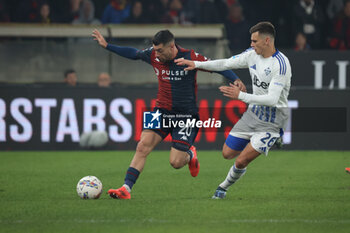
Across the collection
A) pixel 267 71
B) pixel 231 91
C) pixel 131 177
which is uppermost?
pixel 267 71

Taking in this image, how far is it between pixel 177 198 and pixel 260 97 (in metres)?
1.66

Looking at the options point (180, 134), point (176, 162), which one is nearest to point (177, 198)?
point (176, 162)

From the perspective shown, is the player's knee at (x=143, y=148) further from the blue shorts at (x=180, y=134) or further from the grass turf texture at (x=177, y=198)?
the grass turf texture at (x=177, y=198)

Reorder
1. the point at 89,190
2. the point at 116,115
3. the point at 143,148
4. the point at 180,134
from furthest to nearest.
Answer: the point at 116,115
the point at 180,134
the point at 143,148
the point at 89,190

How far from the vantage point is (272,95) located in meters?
8.12

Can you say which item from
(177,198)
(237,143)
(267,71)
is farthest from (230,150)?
(267,71)

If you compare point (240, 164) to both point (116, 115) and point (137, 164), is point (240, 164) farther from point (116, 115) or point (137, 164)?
point (116, 115)

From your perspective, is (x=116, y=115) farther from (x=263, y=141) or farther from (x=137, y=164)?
(x=263, y=141)

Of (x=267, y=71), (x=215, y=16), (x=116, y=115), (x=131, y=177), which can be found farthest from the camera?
(x=215, y=16)

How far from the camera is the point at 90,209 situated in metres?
7.72

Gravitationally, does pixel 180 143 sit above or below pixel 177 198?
above

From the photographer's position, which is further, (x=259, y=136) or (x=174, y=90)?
(x=174, y=90)

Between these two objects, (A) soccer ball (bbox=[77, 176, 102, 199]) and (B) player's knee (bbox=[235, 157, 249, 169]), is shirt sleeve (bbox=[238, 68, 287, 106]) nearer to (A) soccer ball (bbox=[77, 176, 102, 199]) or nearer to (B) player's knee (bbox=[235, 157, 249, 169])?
(B) player's knee (bbox=[235, 157, 249, 169])

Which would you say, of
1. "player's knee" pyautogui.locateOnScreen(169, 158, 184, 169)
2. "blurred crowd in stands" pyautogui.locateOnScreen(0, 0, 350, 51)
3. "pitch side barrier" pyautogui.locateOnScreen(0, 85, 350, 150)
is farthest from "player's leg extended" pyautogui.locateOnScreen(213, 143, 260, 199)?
"blurred crowd in stands" pyautogui.locateOnScreen(0, 0, 350, 51)
